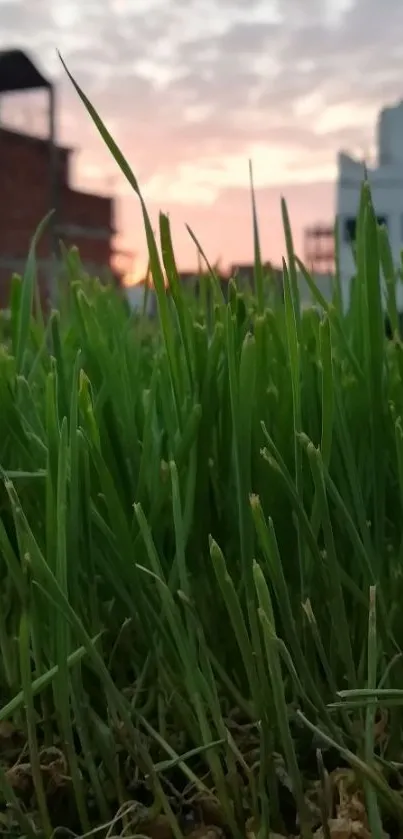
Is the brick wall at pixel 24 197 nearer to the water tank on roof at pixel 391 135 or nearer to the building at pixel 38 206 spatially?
the building at pixel 38 206

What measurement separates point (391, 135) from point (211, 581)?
5473 mm

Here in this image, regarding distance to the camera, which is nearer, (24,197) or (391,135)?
(24,197)

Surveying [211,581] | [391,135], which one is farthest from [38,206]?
[211,581]

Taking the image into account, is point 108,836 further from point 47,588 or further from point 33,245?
point 33,245

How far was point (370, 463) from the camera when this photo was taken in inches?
8.9

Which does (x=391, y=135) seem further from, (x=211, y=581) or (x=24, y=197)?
(x=211, y=581)

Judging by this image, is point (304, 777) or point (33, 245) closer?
point (304, 777)

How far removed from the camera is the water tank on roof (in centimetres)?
511

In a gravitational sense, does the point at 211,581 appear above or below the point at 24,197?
below

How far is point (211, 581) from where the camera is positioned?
8.5 inches

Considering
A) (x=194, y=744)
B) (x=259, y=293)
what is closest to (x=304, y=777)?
(x=194, y=744)

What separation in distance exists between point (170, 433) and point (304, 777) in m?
0.09

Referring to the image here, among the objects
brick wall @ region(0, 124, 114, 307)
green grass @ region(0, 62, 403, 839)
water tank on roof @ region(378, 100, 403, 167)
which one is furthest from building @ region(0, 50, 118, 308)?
green grass @ region(0, 62, 403, 839)

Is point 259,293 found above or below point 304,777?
above
